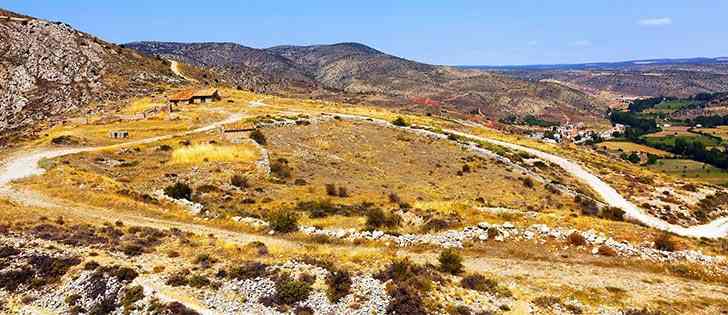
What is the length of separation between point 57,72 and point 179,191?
9034 cm

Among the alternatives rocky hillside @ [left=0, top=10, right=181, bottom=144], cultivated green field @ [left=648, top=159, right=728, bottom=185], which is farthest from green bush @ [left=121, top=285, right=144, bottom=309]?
cultivated green field @ [left=648, top=159, right=728, bottom=185]

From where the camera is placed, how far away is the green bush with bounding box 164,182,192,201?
147 ft

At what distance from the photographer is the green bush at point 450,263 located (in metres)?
29.6

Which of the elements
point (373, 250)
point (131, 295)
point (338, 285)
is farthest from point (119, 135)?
point (338, 285)

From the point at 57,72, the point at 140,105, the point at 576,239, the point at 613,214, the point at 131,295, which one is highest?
the point at 57,72

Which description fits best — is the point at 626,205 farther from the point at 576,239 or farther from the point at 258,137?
the point at 258,137

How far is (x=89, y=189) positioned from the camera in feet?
144

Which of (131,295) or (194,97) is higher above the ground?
(194,97)

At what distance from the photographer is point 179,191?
4516 cm

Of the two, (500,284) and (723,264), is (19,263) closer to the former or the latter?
(500,284)

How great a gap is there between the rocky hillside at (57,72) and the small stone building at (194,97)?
525 inches

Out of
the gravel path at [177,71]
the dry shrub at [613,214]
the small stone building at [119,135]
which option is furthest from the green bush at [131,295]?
the gravel path at [177,71]

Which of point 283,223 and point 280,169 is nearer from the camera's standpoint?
point 283,223

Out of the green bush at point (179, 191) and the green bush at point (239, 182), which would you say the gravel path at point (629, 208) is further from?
the green bush at point (179, 191)
